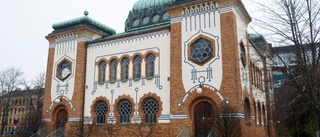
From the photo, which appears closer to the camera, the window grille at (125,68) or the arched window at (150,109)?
the arched window at (150,109)

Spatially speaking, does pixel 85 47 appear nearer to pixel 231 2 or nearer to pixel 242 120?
pixel 231 2

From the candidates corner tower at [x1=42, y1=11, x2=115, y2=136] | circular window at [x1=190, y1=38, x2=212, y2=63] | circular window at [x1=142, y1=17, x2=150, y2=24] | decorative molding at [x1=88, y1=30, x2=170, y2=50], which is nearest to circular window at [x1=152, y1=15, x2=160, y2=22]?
circular window at [x1=142, y1=17, x2=150, y2=24]

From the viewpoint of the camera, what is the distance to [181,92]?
53.0 feet

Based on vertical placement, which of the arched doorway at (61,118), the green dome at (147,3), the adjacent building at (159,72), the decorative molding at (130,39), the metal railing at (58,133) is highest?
the green dome at (147,3)

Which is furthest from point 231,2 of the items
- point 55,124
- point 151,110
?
point 55,124

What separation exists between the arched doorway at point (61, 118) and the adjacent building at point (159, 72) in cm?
7

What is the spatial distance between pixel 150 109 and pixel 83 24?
26.0ft

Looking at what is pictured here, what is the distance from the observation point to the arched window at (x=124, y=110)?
1817 cm

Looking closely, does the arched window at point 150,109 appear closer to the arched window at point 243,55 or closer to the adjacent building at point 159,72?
the adjacent building at point 159,72

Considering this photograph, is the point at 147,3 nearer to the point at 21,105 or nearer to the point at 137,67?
the point at 137,67

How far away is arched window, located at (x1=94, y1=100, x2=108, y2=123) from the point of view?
19016 mm

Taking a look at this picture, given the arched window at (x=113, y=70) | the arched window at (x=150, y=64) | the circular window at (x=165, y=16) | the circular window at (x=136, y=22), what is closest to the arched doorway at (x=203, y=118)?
the arched window at (x=150, y=64)

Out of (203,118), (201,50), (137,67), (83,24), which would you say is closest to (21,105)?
(83,24)

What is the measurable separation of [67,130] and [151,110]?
5.88m
